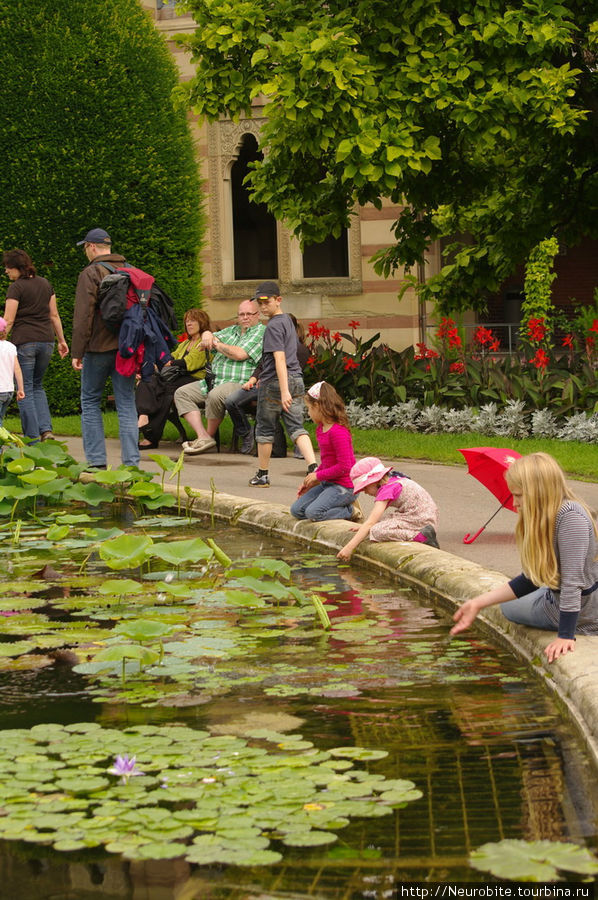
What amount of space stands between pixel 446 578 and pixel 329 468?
7.35 feet

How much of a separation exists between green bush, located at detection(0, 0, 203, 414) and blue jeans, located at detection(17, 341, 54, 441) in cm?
382

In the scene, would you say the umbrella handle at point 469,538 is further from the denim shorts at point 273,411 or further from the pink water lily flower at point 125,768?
the pink water lily flower at point 125,768

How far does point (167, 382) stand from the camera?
13156 mm

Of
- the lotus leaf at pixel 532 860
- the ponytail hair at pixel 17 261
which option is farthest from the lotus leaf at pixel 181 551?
the ponytail hair at pixel 17 261

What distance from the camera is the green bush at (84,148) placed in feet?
53.0

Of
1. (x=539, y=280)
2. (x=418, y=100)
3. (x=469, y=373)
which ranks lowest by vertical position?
(x=469, y=373)

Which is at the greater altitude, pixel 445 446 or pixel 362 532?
pixel 362 532

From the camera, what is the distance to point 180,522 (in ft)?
27.9

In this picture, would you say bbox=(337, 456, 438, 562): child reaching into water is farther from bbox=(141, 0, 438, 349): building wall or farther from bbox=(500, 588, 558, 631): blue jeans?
bbox=(141, 0, 438, 349): building wall

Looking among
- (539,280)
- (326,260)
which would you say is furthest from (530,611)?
(539,280)

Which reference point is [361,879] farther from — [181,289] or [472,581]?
[181,289]

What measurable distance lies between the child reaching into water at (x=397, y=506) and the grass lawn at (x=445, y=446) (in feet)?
10.1

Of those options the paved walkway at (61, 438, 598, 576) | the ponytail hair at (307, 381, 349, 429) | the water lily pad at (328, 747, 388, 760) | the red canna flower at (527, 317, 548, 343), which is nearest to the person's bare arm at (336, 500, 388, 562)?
the paved walkway at (61, 438, 598, 576)

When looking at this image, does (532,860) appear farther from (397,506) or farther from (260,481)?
(260,481)
